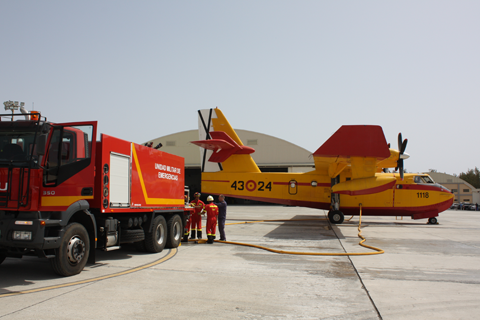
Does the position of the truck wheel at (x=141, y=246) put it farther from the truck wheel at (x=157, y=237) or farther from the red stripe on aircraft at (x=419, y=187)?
the red stripe on aircraft at (x=419, y=187)

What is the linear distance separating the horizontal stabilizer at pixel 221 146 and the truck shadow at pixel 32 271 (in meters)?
8.68

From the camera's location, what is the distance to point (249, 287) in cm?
621

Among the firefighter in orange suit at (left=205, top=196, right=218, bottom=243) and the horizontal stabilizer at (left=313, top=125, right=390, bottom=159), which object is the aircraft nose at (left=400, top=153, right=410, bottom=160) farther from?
the firefighter in orange suit at (left=205, top=196, right=218, bottom=243)

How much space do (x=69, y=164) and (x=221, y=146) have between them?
37.3 feet

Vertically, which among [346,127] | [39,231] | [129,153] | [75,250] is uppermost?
[346,127]

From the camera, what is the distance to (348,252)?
10.0 meters

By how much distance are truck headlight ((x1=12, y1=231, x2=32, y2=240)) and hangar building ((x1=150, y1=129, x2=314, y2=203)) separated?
123 ft

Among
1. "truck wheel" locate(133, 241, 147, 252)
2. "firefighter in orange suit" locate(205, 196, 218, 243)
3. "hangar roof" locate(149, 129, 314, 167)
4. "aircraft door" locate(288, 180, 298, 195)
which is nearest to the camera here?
"truck wheel" locate(133, 241, 147, 252)

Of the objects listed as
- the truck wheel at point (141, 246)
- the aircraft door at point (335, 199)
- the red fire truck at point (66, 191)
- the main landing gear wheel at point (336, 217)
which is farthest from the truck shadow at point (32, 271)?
the aircraft door at point (335, 199)

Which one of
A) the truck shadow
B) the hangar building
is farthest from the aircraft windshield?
the hangar building

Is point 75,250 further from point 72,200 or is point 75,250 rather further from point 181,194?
point 181,194

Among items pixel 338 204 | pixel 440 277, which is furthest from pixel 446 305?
pixel 338 204

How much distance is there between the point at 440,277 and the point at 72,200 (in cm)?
779

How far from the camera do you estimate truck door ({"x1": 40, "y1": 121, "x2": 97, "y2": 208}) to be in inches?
258
